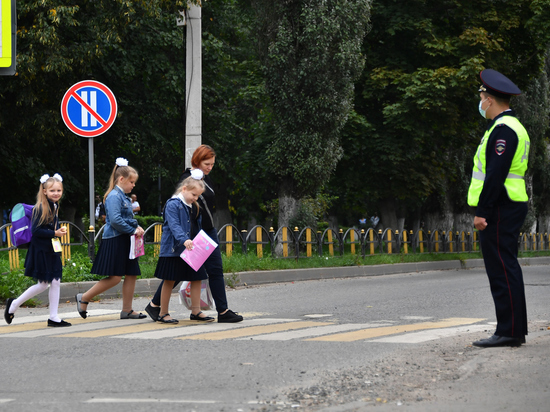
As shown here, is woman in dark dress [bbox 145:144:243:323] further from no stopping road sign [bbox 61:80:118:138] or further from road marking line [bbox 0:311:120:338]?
no stopping road sign [bbox 61:80:118:138]

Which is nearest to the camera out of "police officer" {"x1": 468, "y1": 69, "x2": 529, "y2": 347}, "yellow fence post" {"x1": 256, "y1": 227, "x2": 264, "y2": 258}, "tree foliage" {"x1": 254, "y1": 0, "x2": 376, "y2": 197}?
"police officer" {"x1": 468, "y1": 69, "x2": 529, "y2": 347}

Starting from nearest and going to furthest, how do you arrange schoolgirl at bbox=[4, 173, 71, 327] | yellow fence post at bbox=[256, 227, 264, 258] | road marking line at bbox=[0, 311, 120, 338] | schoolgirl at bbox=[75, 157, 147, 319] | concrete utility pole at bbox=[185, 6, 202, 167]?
1. road marking line at bbox=[0, 311, 120, 338]
2. schoolgirl at bbox=[4, 173, 71, 327]
3. schoolgirl at bbox=[75, 157, 147, 319]
4. concrete utility pole at bbox=[185, 6, 202, 167]
5. yellow fence post at bbox=[256, 227, 264, 258]

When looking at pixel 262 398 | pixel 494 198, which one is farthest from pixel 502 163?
pixel 262 398

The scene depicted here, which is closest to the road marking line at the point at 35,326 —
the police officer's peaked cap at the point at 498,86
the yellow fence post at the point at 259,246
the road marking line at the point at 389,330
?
the road marking line at the point at 389,330

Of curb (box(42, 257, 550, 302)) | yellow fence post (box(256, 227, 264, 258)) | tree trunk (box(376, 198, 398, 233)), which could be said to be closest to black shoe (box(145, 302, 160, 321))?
curb (box(42, 257, 550, 302))

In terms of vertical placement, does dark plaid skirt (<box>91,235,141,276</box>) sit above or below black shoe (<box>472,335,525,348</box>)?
above

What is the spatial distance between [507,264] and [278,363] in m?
1.97

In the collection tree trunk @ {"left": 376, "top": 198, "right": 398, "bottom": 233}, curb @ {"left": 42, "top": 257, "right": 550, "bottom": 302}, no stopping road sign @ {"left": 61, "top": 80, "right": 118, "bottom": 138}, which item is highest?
no stopping road sign @ {"left": 61, "top": 80, "right": 118, "bottom": 138}

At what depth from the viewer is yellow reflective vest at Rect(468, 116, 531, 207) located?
22.0ft

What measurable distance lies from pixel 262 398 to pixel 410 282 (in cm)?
1189

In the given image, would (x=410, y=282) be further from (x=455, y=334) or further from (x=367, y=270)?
(x=455, y=334)

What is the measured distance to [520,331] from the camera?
6688 millimetres

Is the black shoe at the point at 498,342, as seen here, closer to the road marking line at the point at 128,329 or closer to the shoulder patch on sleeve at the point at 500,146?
the shoulder patch on sleeve at the point at 500,146

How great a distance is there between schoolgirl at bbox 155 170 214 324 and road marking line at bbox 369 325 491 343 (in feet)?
7.28
